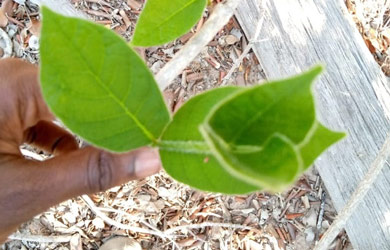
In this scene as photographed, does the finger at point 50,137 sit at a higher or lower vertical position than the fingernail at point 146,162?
lower

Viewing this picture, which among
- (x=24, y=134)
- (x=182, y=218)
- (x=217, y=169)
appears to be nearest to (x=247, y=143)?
(x=217, y=169)

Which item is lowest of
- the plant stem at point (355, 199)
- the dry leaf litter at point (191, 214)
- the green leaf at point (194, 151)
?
the dry leaf litter at point (191, 214)

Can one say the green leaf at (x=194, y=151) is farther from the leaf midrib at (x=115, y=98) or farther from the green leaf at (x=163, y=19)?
the green leaf at (x=163, y=19)

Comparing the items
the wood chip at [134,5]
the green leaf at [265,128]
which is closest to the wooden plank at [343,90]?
the wood chip at [134,5]

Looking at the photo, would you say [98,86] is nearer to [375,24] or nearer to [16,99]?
[16,99]

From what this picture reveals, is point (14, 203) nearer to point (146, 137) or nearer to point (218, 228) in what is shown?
point (146, 137)

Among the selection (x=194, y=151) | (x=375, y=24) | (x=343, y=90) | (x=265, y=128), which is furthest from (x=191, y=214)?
(x=265, y=128)
